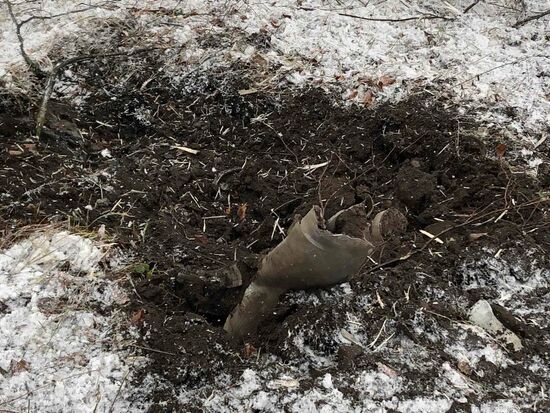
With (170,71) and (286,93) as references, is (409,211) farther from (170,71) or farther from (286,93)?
(170,71)

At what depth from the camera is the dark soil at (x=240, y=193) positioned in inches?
84.2

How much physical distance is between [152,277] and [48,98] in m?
1.26

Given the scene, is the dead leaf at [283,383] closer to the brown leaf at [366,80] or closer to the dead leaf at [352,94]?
the dead leaf at [352,94]

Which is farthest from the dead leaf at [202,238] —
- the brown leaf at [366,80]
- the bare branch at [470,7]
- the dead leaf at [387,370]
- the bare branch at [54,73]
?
the bare branch at [470,7]

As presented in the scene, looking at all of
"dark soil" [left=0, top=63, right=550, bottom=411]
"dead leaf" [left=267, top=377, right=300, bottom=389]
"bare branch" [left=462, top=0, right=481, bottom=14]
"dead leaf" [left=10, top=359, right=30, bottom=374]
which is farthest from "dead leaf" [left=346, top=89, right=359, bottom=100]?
"dead leaf" [left=10, top=359, right=30, bottom=374]

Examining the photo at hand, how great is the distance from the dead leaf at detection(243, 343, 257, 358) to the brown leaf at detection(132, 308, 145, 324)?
1.30 feet

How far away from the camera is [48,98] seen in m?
2.96

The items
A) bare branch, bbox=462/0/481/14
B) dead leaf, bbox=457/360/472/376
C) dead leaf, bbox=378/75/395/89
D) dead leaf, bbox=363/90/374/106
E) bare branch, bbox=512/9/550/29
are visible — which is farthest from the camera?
bare branch, bbox=462/0/481/14

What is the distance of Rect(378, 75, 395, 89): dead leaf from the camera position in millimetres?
3337

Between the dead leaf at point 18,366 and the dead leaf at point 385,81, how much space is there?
7.64 ft

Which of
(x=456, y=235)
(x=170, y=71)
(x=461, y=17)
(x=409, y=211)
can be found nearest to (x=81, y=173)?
(x=170, y=71)

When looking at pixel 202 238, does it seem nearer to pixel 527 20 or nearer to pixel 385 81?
pixel 385 81

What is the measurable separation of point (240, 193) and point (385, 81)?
46.2 inches

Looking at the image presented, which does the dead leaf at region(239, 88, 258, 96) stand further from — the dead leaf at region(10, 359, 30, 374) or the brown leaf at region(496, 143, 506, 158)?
the dead leaf at region(10, 359, 30, 374)
